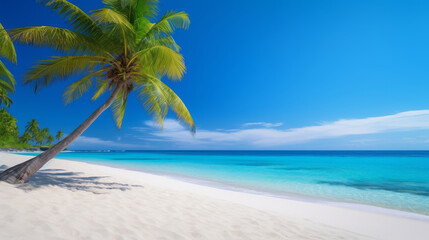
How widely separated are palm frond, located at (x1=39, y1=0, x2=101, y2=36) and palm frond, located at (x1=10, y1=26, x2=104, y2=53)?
281mm

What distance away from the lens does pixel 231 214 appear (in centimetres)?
392

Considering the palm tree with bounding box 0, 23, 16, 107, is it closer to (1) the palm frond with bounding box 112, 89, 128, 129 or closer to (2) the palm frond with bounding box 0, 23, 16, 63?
(2) the palm frond with bounding box 0, 23, 16, 63

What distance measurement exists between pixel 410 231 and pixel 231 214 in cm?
342

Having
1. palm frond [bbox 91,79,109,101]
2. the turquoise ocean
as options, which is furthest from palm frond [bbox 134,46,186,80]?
the turquoise ocean

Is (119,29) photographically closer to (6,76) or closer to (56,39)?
(56,39)

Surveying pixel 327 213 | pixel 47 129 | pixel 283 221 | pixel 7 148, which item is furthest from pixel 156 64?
pixel 47 129

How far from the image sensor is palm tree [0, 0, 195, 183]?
5.17 meters

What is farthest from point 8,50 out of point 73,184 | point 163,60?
point 163,60

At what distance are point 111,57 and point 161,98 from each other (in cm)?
184

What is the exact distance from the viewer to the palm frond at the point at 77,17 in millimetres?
5528

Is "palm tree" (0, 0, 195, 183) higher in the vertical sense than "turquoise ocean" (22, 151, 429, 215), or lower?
higher

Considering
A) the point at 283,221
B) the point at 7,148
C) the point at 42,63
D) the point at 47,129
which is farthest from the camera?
the point at 47,129

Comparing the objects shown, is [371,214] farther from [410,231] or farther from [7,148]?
[7,148]

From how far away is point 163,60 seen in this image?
233 inches
